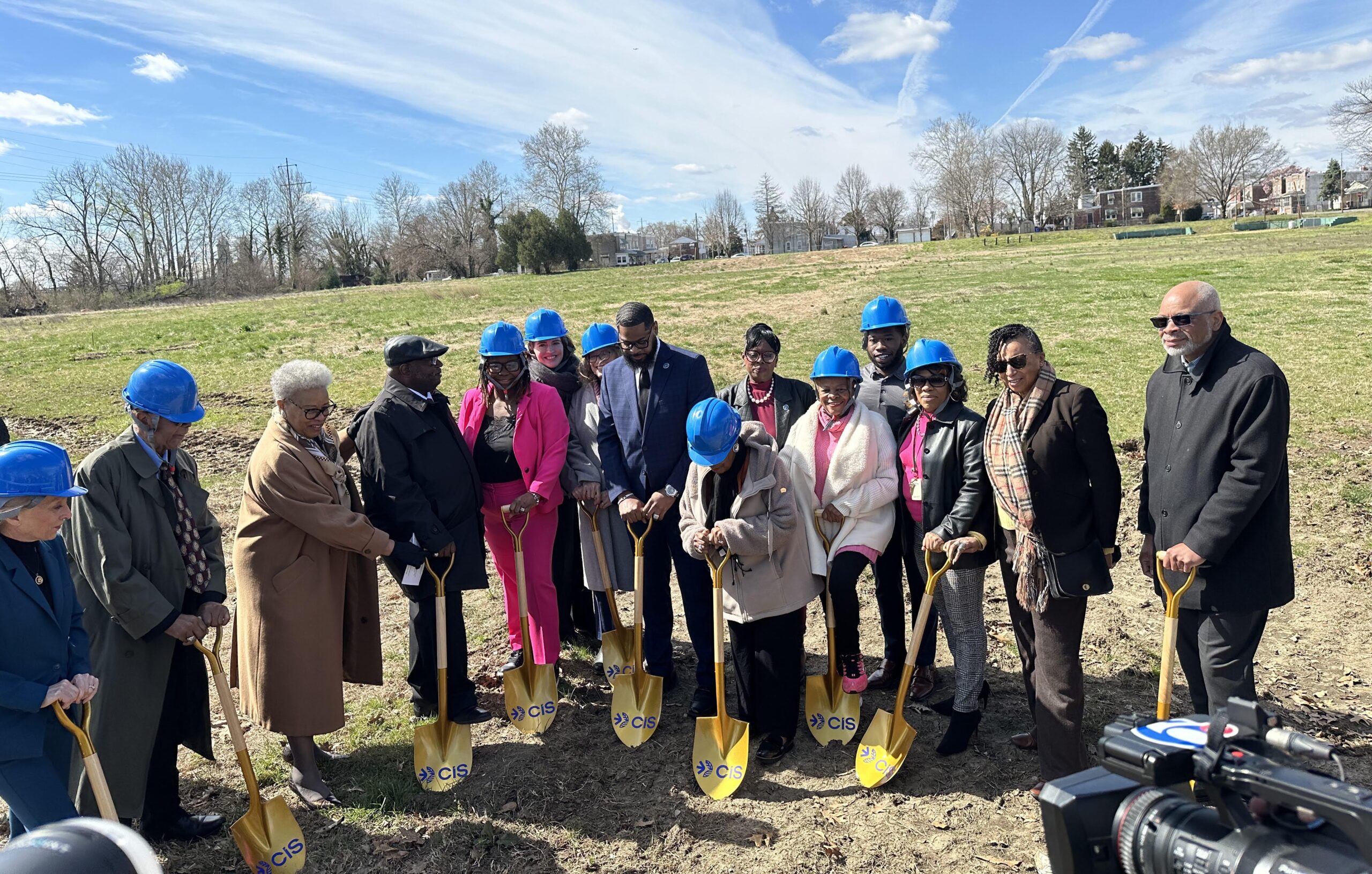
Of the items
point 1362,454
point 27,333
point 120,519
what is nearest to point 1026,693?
point 120,519

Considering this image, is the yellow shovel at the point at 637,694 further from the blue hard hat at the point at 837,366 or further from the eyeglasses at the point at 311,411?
the eyeglasses at the point at 311,411

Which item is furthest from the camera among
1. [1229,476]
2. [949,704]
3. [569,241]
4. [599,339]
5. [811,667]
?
[569,241]

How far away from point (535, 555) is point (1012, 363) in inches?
122

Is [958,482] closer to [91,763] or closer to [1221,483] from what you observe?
[1221,483]

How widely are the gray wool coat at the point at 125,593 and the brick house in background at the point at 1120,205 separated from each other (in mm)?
89957

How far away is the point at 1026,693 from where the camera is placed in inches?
180

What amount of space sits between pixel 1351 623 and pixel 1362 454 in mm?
4054

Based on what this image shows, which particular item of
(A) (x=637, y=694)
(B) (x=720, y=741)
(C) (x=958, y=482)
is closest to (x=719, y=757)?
(B) (x=720, y=741)

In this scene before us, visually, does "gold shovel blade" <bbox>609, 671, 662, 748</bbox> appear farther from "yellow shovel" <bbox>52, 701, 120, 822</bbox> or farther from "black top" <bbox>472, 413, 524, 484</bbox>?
"yellow shovel" <bbox>52, 701, 120, 822</bbox>

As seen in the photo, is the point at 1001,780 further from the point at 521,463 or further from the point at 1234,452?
the point at 521,463

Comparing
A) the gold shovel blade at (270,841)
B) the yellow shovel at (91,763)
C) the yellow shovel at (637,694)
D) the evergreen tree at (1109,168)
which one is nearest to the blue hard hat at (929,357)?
the yellow shovel at (637,694)

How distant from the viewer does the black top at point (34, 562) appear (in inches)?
125

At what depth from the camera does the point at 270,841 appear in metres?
3.81

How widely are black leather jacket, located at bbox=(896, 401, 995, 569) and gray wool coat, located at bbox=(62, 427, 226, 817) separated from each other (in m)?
3.69
